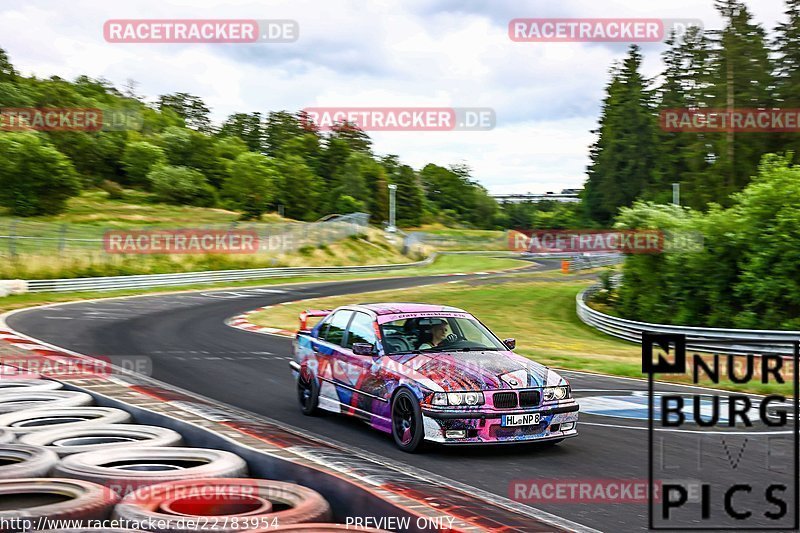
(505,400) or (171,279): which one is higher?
(505,400)

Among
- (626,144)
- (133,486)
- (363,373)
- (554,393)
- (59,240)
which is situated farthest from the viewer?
(626,144)

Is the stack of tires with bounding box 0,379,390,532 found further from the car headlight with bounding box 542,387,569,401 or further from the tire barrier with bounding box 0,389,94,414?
the car headlight with bounding box 542,387,569,401

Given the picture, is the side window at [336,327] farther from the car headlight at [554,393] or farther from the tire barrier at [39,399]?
the tire barrier at [39,399]

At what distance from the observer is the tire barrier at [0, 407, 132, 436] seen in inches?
275

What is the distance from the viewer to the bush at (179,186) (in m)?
92.0

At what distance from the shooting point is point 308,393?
34.9ft

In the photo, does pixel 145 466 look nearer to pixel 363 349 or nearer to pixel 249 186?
pixel 363 349

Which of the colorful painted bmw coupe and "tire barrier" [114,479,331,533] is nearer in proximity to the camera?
"tire barrier" [114,479,331,533]

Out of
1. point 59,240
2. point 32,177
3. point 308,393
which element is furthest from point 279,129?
point 308,393

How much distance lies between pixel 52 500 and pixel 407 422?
4.29 meters

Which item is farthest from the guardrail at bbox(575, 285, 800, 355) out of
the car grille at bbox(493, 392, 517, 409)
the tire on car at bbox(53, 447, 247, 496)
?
the tire on car at bbox(53, 447, 247, 496)

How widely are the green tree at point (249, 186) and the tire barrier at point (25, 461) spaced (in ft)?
288

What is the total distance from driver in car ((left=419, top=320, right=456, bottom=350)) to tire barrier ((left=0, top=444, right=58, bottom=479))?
454 cm

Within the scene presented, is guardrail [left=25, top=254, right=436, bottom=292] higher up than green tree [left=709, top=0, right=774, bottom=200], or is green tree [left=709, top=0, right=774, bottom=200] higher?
green tree [left=709, top=0, right=774, bottom=200]
